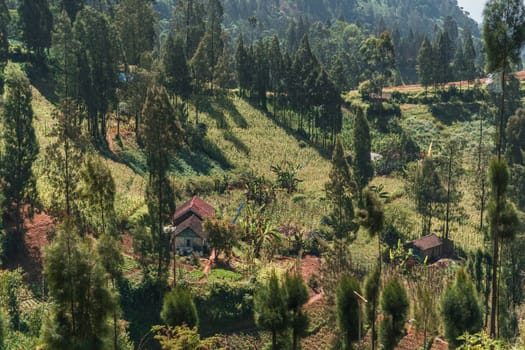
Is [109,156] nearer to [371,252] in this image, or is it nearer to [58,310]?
[371,252]

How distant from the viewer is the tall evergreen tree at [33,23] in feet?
232

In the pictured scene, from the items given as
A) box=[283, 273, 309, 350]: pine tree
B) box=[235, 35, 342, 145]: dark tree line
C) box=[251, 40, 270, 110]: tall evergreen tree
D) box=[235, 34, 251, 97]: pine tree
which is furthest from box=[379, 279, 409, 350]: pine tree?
box=[235, 34, 251, 97]: pine tree

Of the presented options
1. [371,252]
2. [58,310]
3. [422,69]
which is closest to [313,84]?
[422,69]

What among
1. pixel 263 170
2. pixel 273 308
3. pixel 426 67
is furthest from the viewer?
pixel 426 67

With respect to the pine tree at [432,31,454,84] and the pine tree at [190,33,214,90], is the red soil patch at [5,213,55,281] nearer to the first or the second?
the pine tree at [190,33,214,90]

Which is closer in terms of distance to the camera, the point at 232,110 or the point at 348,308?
the point at 348,308

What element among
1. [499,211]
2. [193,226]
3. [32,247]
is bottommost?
[32,247]

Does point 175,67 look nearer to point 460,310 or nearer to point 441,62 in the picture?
point 441,62

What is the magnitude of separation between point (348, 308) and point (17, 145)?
23851 millimetres

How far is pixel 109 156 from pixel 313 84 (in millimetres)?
30328

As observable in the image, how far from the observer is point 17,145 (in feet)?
122

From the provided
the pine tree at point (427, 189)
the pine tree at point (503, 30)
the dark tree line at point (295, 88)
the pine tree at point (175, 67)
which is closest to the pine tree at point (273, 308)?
the pine tree at point (503, 30)

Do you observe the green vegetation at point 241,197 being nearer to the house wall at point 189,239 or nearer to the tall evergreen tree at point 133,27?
the house wall at point 189,239

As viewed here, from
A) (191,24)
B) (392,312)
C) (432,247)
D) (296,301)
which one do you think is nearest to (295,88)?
(191,24)
